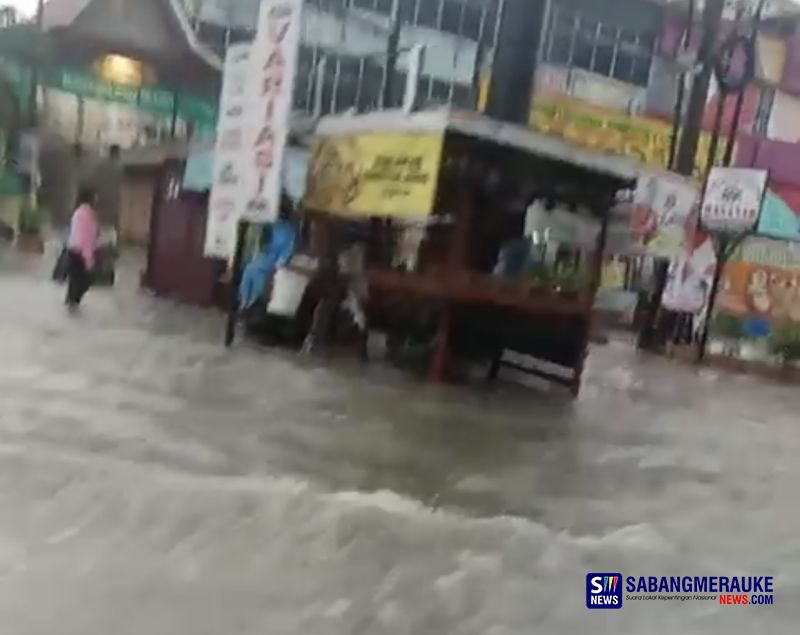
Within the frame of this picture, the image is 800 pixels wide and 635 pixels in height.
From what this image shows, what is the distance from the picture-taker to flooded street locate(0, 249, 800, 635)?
15.0 feet

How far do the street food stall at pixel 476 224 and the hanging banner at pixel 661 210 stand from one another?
11.5 feet

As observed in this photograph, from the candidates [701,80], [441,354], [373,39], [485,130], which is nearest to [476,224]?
[441,354]

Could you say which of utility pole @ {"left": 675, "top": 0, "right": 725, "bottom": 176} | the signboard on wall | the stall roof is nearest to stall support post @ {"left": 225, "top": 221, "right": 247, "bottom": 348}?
the stall roof

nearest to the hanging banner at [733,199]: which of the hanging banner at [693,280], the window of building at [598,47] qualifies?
the hanging banner at [693,280]

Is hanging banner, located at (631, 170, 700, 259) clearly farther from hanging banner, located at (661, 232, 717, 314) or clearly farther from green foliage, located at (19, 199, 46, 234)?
green foliage, located at (19, 199, 46, 234)

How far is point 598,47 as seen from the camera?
3188 centimetres

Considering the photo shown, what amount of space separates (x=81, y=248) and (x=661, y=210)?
330 inches

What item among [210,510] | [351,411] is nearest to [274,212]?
[351,411]

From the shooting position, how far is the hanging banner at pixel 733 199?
1967cm

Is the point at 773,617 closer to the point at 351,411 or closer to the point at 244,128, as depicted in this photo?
the point at 351,411

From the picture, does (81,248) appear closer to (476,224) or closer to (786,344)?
(476,224)

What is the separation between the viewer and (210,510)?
5641 millimetres

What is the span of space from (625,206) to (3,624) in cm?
1189

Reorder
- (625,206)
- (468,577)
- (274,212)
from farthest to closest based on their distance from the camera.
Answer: (625,206) → (274,212) → (468,577)
